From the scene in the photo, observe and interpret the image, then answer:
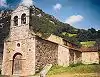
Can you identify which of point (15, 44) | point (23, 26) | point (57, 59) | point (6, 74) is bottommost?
point (6, 74)

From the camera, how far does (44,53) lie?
26.6m

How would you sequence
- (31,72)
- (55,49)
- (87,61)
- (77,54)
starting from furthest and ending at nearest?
(87,61) < (77,54) < (55,49) < (31,72)

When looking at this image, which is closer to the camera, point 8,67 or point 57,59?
point 8,67

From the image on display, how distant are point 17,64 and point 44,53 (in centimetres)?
374

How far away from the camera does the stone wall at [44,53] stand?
25139 mm

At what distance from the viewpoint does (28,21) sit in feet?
83.9

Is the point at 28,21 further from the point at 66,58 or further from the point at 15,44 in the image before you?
the point at 66,58

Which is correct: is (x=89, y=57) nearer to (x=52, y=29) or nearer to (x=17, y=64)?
(x=17, y=64)

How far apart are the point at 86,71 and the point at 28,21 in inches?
377

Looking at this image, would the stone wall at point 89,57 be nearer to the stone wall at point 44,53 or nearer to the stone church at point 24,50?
the stone wall at point 44,53

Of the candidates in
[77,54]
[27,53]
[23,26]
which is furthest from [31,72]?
[77,54]

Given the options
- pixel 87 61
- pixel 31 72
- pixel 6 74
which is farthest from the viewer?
pixel 87 61

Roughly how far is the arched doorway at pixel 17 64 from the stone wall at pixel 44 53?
8.10 feet

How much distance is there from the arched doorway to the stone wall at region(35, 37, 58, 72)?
2469mm
